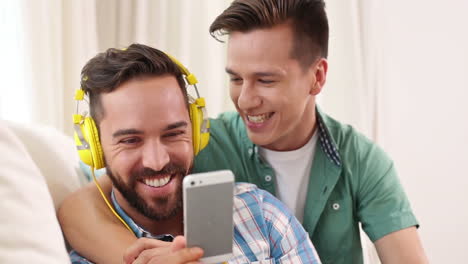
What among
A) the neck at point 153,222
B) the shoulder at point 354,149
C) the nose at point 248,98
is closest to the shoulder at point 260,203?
the neck at point 153,222

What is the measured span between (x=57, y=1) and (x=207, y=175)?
130 cm

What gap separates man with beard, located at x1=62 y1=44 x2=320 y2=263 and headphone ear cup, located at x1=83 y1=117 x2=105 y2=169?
0.05 ft

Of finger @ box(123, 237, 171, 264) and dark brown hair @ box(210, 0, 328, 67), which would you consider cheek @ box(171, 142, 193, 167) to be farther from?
dark brown hair @ box(210, 0, 328, 67)

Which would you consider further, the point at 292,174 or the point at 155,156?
the point at 292,174

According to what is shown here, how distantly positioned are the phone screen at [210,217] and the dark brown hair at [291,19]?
771 millimetres

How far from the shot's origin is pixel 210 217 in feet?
2.81

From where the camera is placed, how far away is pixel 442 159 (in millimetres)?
2916

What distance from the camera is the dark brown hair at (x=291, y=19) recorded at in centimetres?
152

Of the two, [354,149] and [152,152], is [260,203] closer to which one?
[152,152]

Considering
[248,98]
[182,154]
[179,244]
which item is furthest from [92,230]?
[248,98]

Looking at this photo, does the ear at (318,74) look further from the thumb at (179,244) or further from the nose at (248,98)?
the thumb at (179,244)

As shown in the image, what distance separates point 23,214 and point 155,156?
1.08ft

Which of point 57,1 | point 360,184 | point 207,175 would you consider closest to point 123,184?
point 207,175

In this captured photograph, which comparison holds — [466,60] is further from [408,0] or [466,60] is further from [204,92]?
[204,92]
